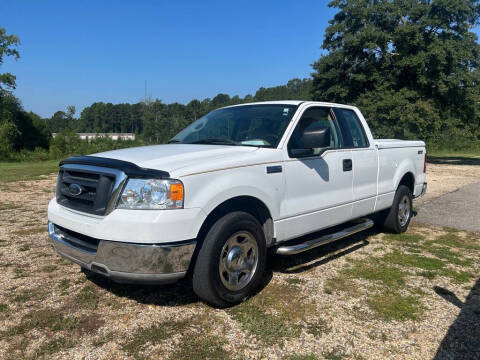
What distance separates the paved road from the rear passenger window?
306 centimetres

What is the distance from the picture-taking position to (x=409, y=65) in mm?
20906

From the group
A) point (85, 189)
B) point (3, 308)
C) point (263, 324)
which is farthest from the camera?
point (3, 308)

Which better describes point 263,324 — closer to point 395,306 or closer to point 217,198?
point 217,198

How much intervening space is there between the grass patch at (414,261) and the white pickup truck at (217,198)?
1.93ft

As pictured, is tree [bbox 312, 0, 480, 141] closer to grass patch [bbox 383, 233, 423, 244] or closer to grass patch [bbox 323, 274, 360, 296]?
grass patch [bbox 383, 233, 423, 244]

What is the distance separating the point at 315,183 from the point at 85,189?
2.35m

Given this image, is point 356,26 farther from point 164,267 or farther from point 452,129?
point 164,267

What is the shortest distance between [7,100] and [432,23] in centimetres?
4224

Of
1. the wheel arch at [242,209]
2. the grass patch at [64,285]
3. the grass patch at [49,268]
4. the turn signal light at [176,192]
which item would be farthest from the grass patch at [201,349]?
the grass patch at [49,268]

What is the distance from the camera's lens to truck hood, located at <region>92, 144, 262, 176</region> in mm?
3154

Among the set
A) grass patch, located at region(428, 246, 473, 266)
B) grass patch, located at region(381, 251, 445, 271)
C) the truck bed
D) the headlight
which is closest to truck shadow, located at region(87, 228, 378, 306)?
grass patch, located at region(381, 251, 445, 271)

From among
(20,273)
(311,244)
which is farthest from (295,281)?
(20,273)

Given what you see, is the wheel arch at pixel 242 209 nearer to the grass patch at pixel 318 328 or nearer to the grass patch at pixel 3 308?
the grass patch at pixel 318 328

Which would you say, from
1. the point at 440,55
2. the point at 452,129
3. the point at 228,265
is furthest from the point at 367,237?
the point at 452,129
